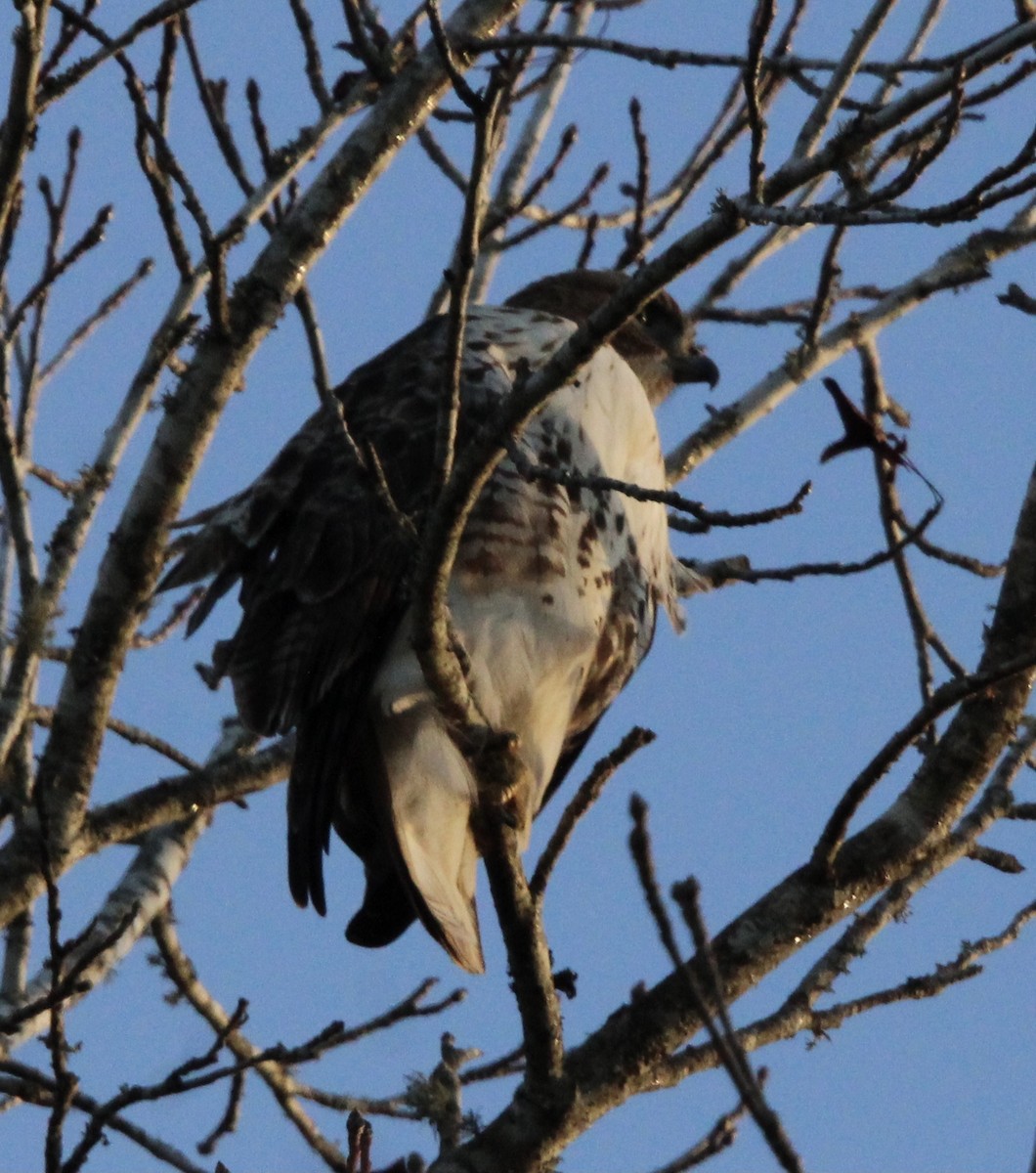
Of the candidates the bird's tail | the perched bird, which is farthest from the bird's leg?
the bird's tail

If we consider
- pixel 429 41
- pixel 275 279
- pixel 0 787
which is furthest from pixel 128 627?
pixel 429 41

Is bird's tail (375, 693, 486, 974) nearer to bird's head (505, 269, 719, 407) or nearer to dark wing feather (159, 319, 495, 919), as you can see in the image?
dark wing feather (159, 319, 495, 919)

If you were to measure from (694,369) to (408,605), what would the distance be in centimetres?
194

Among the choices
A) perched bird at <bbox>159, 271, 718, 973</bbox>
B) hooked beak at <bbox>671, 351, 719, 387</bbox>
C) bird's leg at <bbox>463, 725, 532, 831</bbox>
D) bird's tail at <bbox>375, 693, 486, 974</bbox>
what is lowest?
bird's leg at <bbox>463, 725, 532, 831</bbox>

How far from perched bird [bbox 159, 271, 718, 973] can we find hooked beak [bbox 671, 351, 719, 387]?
A: 97 cm

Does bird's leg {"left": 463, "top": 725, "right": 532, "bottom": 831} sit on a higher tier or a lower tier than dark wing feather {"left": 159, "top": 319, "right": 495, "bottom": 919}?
lower

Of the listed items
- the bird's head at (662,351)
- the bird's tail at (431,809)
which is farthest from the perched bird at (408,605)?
the bird's head at (662,351)

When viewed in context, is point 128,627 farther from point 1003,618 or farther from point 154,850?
point 1003,618

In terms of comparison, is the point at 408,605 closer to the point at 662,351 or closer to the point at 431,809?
the point at 431,809

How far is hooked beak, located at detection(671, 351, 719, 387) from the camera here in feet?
18.0

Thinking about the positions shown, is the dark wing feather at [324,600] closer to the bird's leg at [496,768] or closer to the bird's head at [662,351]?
the bird's leg at [496,768]

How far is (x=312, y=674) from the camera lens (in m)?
3.95

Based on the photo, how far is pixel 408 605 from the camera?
3846 mm

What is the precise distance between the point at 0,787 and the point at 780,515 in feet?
6.23
